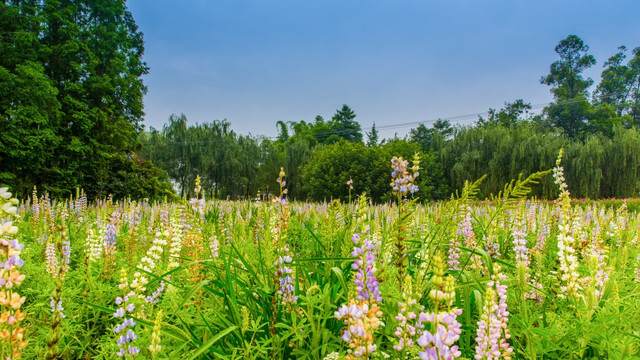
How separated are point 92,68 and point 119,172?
5.99 meters

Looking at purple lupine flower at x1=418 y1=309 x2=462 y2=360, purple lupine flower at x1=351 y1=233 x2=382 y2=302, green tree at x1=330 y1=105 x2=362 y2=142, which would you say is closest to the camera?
purple lupine flower at x1=418 y1=309 x2=462 y2=360

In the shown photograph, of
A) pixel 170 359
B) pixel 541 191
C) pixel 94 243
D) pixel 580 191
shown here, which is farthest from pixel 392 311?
pixel 580 191

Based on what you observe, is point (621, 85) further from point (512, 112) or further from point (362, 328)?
point (362, 328)

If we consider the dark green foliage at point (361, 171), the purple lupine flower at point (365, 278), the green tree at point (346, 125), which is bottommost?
the purple lupine flower at point (365, 278)

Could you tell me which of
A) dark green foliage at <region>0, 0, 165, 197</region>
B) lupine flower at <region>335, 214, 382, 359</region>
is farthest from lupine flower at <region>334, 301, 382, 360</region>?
dark green foliage at <region>0, 0, 165, 197</region>

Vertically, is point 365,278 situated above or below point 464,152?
below

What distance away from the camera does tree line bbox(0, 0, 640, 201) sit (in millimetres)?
17500

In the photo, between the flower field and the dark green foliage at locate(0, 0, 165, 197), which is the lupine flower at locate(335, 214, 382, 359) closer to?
the flower field

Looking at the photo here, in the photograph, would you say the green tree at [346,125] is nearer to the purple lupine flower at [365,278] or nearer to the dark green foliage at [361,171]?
the dark green foliage at [361,171]

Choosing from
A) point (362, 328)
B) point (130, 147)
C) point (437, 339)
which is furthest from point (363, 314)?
point (130, 147)

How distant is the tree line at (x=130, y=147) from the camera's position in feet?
57.4

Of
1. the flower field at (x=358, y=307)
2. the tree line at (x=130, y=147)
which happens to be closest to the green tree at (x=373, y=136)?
the tree line at (x=130, y=147)

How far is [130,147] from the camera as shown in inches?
895

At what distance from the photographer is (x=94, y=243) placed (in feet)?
12.7
